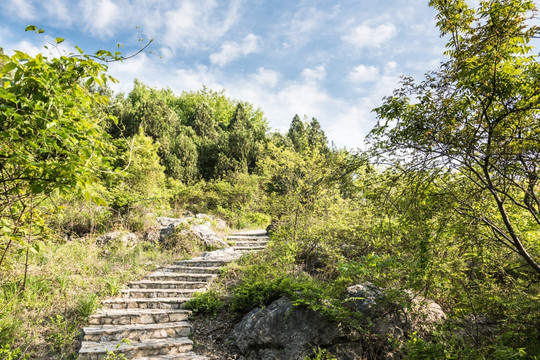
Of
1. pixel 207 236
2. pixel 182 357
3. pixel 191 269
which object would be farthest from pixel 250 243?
pixel 182 357

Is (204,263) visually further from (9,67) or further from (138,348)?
(9,67)

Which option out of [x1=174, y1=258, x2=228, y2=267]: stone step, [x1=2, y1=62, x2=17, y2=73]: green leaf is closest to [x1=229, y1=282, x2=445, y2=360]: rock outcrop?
[x1=174, y1=258, x2=228, y2=267]: stone step

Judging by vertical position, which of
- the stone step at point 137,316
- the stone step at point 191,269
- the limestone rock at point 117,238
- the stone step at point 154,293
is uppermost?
the limestone rock at point 117,238

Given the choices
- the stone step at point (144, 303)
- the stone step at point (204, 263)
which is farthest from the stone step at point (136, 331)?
the stone step at point (204, 263)

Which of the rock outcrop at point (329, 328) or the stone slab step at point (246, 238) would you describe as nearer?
the rock outcrop at point (329, 328)

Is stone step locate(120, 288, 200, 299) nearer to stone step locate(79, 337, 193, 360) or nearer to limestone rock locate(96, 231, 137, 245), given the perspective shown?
stone step locate(79, 337, 193, 360)

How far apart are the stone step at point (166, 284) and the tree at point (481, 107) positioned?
186 inches

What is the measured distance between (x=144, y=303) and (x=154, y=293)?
332 mm

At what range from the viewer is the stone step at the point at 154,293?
533 cm

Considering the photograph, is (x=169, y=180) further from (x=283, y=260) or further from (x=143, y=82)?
(x=143, y=82)

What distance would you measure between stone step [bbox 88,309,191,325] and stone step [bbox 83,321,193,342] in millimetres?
124

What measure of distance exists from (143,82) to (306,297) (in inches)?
1397

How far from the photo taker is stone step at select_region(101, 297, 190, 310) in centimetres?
488

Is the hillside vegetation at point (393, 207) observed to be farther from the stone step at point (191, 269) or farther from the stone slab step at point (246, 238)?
the stone slab step at point (246, 238)
